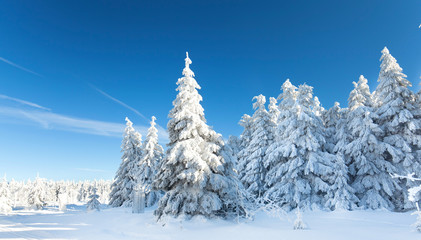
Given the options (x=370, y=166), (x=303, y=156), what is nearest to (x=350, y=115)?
(x=370, y=166)

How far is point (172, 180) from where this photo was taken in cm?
1538

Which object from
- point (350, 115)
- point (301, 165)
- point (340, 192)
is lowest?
point (340, 192)

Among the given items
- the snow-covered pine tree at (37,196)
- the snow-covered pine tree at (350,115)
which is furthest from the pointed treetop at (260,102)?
the snow-covered pine tree at (37,196)

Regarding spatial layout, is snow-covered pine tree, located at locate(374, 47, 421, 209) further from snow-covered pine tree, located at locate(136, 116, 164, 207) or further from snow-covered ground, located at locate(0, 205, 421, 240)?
snow-covered pine tree, located at locate(136, 116, 164, 207)

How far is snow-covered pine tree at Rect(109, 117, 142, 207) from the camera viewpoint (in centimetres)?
3234

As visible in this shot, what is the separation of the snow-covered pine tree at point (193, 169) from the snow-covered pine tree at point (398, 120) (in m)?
13.9

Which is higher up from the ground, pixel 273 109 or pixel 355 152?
pixel 273 109

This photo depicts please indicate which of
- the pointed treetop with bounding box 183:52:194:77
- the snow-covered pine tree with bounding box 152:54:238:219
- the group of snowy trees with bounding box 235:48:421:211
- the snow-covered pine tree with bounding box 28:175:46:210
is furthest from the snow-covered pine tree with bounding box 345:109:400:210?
the snow-covered pine tree with bounding box 28:175:46:210

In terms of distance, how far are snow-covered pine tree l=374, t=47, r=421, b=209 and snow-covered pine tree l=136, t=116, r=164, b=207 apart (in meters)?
24.5

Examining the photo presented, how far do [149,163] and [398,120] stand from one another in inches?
1037

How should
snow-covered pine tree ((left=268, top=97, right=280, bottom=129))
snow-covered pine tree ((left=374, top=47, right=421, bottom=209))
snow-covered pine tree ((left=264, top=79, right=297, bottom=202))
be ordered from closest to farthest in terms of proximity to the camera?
snow-covered pine tree ((left=374, top=47, right=421, bottom=209)) < snow-covered pine tree ((left=264, top=79, right=297, bottom=202)) < snow-covered pine tree ((left=268, top=97, right=280, bottom=129))

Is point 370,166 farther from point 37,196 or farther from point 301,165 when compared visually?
point 37,196

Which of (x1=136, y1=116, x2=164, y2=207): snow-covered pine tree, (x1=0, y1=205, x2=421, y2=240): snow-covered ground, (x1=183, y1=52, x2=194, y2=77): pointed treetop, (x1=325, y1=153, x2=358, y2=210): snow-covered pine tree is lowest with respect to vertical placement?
(x1=0, y1=205, x2=421, y2=240): snow-covered ground

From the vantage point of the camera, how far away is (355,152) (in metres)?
20.4
